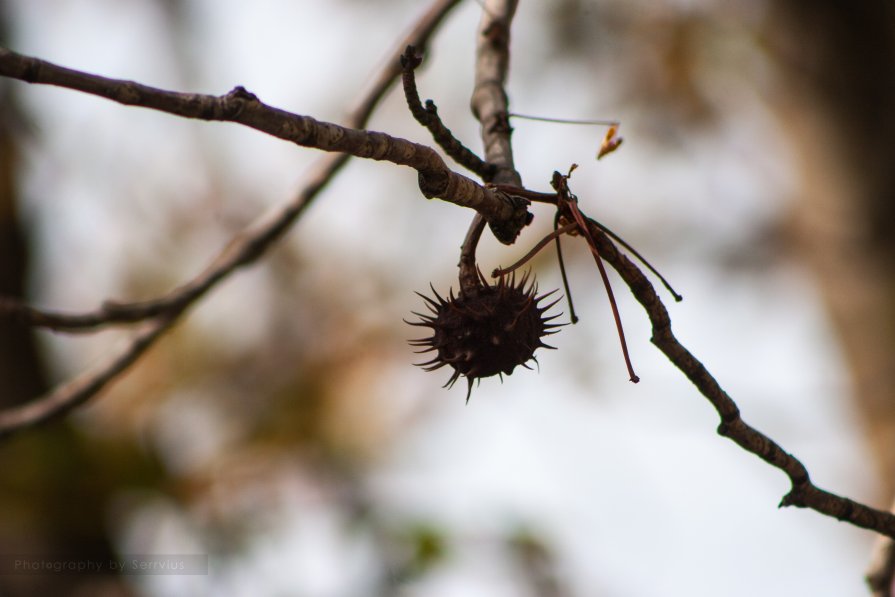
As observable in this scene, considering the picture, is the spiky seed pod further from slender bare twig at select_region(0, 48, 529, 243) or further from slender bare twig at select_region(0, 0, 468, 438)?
slender bare twig at select_region(0, 0, 468, 438)

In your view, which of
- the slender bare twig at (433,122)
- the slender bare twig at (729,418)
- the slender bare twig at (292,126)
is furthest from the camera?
the slender bare twig at (729,418)

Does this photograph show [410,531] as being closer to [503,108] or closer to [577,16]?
[503,108]

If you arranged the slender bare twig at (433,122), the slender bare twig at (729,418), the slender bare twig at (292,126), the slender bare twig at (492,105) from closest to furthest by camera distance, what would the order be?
the slender bare twig at (292,126) → the slender bare twig at (433,122) → the slender bare twig at (729,418) → the slender bare twig at (492,105)

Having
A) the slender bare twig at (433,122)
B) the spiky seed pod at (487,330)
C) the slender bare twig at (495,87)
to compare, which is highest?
the slender bare twig at (495,87)

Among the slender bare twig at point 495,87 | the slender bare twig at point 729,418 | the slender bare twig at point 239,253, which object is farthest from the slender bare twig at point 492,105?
the slender bare twig at point 239,253

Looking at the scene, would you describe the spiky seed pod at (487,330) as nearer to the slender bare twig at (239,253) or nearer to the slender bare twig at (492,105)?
the slender bare twig at (492,105)

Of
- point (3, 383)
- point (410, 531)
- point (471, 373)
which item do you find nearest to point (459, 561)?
point (410, 531)

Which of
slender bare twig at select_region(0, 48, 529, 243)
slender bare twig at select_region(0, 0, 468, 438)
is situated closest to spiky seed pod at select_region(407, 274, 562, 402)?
slender bare twig at select_region(0, 48, 529, 243)

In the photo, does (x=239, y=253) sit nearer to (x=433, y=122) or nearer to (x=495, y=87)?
(x=495, y=87)
